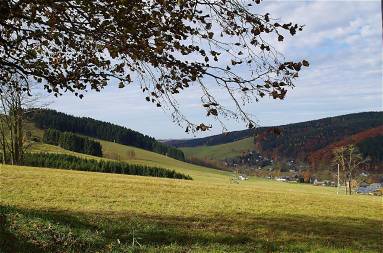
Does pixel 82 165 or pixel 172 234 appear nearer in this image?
pixel 172 234

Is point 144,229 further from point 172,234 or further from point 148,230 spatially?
point 172,234

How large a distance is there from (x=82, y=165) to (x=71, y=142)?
4503 centimetres

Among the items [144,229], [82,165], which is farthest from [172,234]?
[82,165]

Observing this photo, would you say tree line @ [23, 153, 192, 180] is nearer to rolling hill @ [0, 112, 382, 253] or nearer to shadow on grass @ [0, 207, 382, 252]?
rolling hill @ [0, 112, 382, 253]

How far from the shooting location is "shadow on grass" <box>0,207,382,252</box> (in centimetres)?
1156

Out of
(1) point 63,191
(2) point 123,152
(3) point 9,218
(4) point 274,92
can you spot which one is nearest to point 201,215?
(3) point 9,218

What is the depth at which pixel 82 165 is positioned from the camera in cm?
10175

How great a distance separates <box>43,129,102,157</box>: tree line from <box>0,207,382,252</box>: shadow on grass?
128m

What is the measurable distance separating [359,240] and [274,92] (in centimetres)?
1343

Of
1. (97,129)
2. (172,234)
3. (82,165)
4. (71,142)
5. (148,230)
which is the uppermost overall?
(97,129)

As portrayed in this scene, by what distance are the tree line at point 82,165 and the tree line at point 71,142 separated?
34.9m

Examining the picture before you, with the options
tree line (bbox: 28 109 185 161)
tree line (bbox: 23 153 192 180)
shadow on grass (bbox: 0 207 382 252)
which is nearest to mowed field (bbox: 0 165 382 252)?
shadow on grass (bbox: 0 207 382 252)

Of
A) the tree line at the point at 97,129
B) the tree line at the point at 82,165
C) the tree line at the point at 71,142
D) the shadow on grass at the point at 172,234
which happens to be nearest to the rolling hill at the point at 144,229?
the shadow on grass at the point at 172,234

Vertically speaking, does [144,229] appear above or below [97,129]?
below
